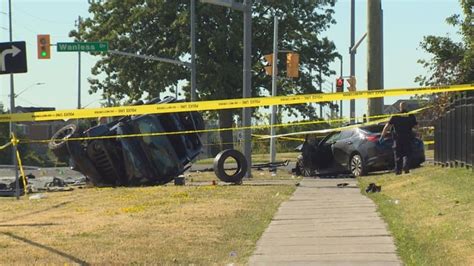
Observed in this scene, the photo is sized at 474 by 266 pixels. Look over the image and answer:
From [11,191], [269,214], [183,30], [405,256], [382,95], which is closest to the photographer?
[405,256]

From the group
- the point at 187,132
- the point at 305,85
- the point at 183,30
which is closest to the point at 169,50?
the point at 183,30

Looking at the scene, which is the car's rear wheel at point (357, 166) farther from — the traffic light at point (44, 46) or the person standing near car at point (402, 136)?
the traffic light at point (44, 46)

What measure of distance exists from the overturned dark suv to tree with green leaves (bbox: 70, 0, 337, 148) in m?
23.4

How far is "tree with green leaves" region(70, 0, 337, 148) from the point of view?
4128cm

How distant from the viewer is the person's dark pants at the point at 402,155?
627 inches

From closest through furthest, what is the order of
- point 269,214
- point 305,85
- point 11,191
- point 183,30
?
point 269,214, point 11,191, point 183,30, point 305,85

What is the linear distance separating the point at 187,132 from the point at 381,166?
4.90 meters

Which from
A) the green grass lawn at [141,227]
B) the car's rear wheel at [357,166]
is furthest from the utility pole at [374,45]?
the car's rear wheel at [357,166]

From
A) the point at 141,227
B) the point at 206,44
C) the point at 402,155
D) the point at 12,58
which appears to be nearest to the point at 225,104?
the point at 12,58

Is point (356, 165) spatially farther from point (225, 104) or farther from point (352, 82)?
point (352, 82)

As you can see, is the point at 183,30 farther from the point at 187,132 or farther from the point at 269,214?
the point at 269,214

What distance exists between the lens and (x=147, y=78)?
42.6 metres

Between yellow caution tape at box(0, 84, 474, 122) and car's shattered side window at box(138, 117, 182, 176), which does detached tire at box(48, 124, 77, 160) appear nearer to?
car's shattered side window at box(138, 117, 182, 176)

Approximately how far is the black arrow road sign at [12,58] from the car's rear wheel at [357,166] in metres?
8.67
